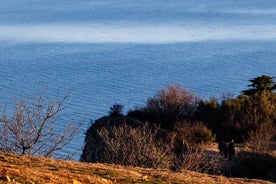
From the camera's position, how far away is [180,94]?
3978cm

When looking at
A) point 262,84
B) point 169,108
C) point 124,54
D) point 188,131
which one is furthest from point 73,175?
point 124,54

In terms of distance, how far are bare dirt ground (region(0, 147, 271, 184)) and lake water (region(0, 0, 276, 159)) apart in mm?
22829

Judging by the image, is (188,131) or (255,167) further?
(188,131)

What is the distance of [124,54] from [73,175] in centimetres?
5681

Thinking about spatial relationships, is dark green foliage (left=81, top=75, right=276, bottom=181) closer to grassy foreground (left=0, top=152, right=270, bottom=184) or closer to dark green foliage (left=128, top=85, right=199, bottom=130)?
dark green foliage (left=128, top=85, right=199, bottom=130)

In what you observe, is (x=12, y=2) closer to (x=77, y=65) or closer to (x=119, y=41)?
(x=119, y=41)

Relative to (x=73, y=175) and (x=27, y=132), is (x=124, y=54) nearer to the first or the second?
(x=27, y=132)

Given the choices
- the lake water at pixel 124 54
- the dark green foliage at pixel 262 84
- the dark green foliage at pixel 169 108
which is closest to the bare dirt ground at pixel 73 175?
the dark green foliage at pixel 169 108

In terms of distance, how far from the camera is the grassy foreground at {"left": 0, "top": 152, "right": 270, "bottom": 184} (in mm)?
10250

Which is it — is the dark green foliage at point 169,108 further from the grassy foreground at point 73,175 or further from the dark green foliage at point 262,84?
the grassy foreground at point 73,175

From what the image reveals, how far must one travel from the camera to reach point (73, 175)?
1122 cm

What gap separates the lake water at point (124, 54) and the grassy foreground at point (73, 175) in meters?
22.8

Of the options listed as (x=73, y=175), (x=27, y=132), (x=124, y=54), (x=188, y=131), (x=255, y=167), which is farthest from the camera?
(x=124, y=54)

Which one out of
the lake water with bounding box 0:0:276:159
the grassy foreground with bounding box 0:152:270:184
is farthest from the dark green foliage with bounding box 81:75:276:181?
the grassy foreground with bounding box 0:152:270:184
